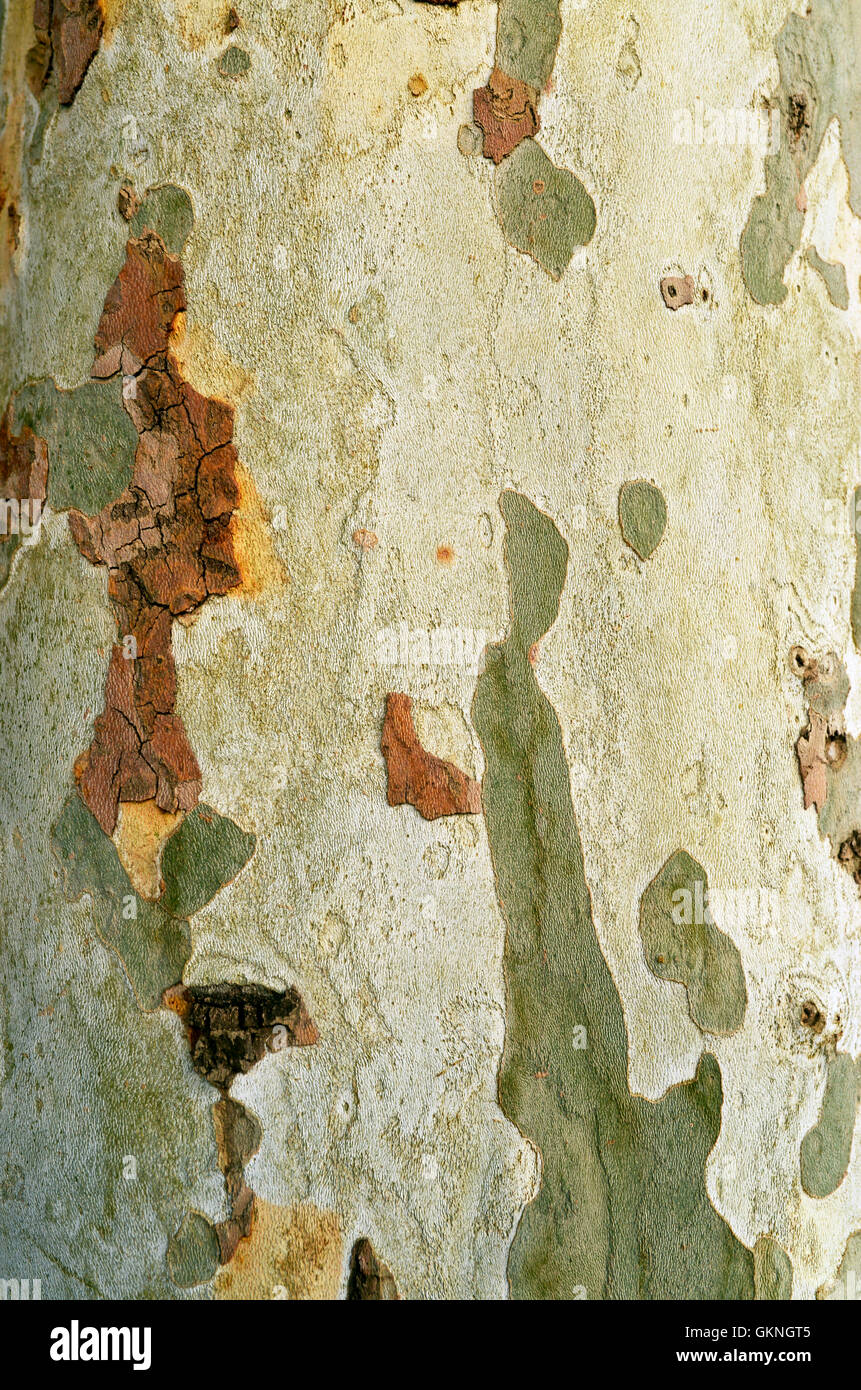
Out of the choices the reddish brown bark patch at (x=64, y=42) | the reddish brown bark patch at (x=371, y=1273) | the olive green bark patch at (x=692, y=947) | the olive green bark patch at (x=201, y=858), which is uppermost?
the reddish brown bark patch at (x=64, y=42)

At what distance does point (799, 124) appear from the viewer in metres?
1.24

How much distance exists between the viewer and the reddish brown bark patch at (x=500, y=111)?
113 cm

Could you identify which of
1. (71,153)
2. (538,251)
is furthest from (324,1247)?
(71,153)

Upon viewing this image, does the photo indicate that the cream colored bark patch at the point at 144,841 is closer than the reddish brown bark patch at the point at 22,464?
Yes

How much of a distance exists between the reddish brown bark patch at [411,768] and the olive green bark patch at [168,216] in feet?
1.89

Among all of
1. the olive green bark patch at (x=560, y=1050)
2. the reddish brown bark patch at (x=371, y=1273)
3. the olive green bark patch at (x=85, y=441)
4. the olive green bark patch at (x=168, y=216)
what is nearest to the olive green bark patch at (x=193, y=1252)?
the reddish brown bark patch at (x=371, y=1273)

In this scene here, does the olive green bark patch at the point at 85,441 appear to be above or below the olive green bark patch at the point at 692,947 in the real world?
above

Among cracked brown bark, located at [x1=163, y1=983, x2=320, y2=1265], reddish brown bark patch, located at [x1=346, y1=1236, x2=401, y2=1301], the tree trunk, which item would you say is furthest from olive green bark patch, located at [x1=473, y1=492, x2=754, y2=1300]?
cracked brown bark, located at [x1=163, y1=983, x2=320, y2=1265]

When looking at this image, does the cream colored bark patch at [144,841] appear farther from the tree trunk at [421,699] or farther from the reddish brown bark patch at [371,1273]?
the reddish brown bark patch at [371,1273]

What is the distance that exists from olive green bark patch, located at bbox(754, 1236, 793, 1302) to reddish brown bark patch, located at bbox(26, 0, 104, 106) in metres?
1.59

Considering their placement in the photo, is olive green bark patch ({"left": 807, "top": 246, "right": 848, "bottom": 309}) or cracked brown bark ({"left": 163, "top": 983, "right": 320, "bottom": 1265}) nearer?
cracked brown bark ({"left": 163, "top": 983, "right": 320, "bottom": 1265})

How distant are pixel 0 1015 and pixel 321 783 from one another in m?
0.50

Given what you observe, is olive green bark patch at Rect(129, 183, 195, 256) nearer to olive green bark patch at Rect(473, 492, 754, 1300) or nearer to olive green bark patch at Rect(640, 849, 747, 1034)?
olive green bark patch at Rect(473, 492, 754, 1300)

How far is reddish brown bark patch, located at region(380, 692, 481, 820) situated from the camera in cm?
110
